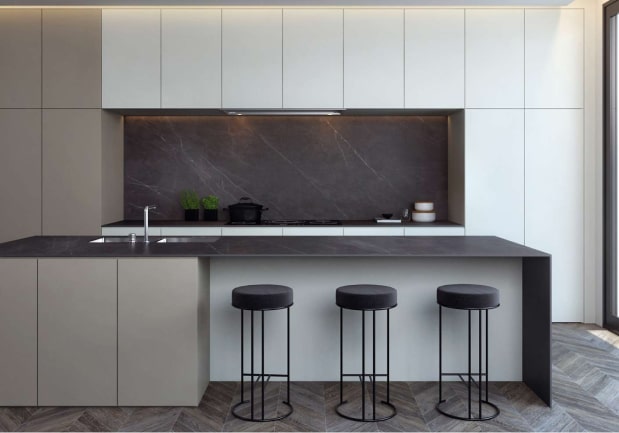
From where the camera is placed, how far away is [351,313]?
161 inches

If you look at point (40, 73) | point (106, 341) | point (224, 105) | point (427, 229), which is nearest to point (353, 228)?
point (427, 229)

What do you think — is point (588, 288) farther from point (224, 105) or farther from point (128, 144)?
point (128, 144)

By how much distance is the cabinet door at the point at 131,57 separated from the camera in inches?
225

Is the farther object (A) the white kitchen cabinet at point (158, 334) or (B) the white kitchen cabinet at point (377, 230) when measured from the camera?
(B) the white kitchen cabinet at point (377, 230)

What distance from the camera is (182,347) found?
12.2 ft

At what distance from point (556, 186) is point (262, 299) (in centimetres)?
336

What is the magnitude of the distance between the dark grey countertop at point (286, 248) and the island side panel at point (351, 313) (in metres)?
0.12

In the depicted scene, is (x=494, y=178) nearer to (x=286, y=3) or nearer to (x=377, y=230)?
(x=377, y=230)

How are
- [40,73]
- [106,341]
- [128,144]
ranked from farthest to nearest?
1. [128,144]
2. [40,73]
3. [106,341]

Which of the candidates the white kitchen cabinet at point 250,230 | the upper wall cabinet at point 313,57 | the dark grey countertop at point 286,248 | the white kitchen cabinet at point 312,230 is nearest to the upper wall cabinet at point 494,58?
the upper wall cabinet at point 313,57

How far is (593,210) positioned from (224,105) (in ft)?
10.8

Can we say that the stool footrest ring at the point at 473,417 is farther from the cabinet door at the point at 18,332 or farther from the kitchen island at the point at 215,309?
the cabinet door at the point at 18,332

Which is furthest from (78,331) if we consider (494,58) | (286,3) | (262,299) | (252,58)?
(494,58)

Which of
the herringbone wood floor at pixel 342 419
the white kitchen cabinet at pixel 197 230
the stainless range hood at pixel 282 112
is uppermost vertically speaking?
the stainless range hood at pixel 282 112
